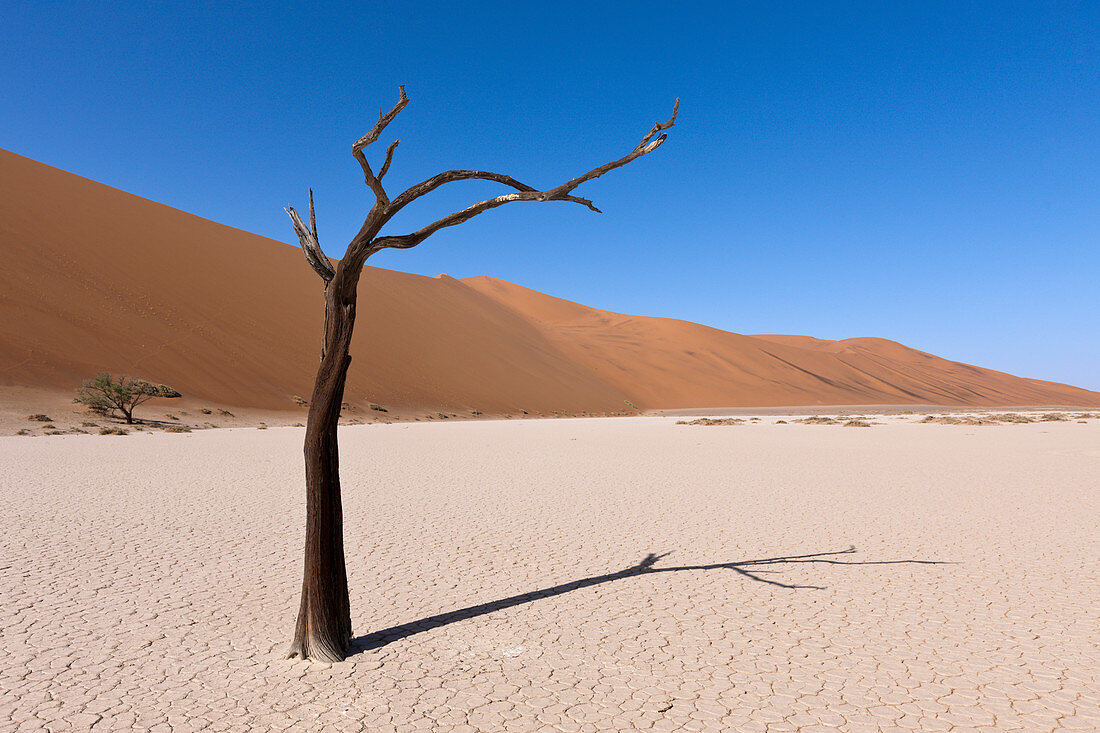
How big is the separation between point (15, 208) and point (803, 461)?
4643cm

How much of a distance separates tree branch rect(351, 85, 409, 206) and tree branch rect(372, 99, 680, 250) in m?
0.14

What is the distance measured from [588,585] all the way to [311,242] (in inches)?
145

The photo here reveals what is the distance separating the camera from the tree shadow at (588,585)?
4.43 meters

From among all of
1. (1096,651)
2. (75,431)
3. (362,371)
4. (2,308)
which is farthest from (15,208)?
(1096,651)

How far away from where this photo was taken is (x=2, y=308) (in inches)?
1135

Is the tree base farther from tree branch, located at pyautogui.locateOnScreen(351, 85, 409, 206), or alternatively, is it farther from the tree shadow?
tree branch, located at pyautogui.locateOnScreen(351, 85, 409, 206)

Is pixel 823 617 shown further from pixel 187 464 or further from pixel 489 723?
pixel 187 464

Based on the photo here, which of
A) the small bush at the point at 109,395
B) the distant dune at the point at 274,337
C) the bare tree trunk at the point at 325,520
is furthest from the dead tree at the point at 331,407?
the distant dune at the point at 274,337

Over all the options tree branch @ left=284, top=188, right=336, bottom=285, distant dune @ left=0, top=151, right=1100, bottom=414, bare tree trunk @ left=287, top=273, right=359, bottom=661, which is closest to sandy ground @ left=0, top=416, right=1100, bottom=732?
bare tree trunk @ left=287, top=273, right=359, bottom=661

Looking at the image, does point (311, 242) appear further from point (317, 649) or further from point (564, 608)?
point (564, 608)

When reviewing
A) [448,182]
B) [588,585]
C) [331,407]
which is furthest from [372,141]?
[588,585]

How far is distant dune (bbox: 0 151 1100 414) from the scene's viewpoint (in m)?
31.2

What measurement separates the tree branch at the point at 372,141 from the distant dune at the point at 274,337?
92.4 feet

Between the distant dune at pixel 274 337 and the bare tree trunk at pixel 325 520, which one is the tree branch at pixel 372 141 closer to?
the bare tree trunk at pixel 325 520
